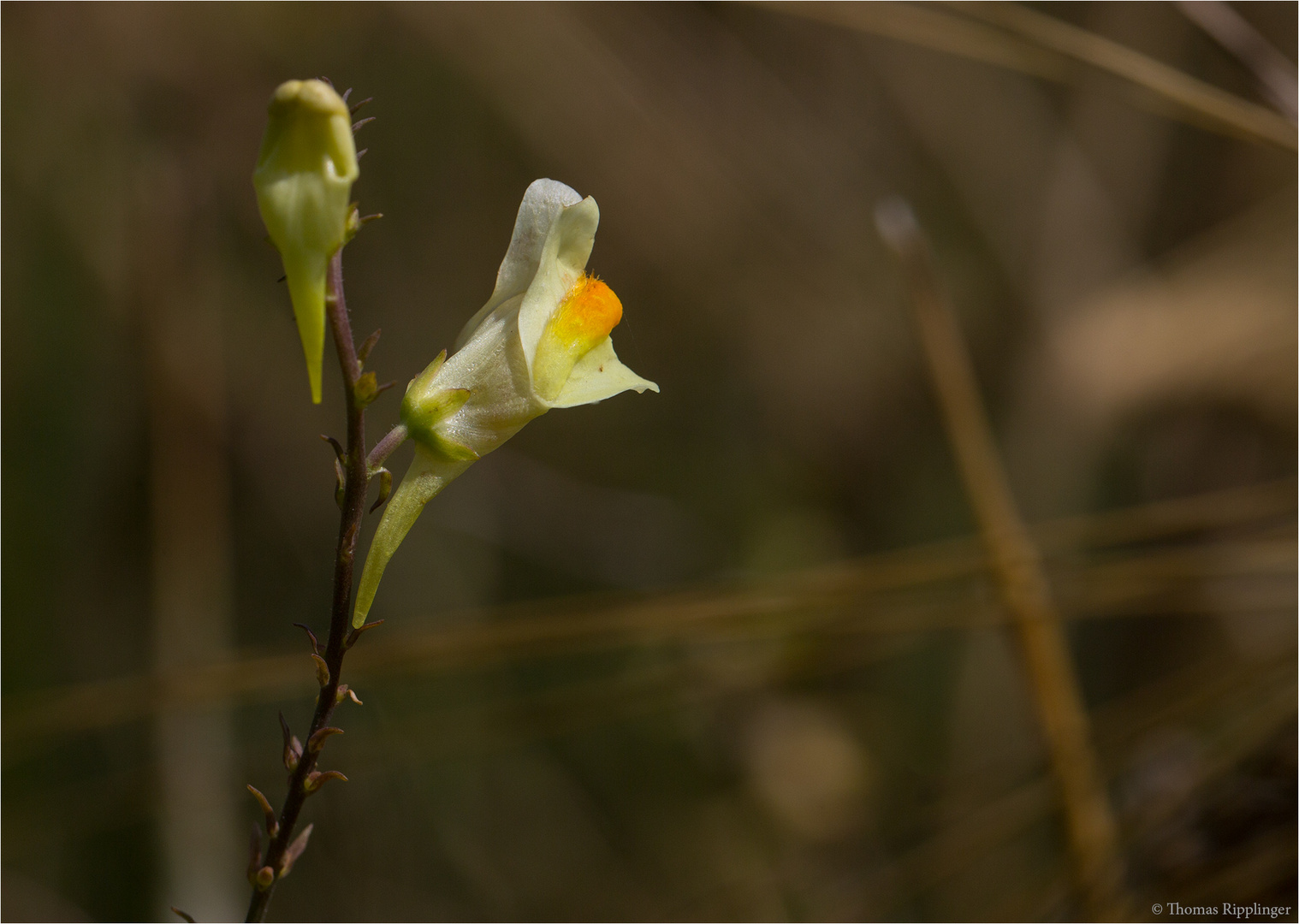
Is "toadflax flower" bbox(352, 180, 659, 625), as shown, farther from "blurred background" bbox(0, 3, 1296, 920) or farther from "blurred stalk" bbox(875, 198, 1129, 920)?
"blurred stalk" bbox(875, 198, 1129, 920)

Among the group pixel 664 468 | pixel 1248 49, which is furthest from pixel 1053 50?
pixel 664 468

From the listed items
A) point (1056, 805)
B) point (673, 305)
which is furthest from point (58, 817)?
point (673, 305)

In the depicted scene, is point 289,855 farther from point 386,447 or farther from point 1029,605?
point 1029,605

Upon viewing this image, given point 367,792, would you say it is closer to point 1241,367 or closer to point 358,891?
point 358,891

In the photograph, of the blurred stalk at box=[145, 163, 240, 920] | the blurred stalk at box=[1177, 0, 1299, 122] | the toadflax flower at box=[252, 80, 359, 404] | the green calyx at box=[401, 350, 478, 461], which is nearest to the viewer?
the toadflax flower at box=[252, 80, 359, 404]

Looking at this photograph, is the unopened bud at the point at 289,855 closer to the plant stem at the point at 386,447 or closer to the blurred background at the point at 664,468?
the plant stem at the point at 386,447

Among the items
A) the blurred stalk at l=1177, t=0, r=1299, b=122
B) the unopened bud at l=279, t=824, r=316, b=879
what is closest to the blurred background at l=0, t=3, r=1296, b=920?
the blurred stalk at l=1177, t=0, r=1299, b=122
